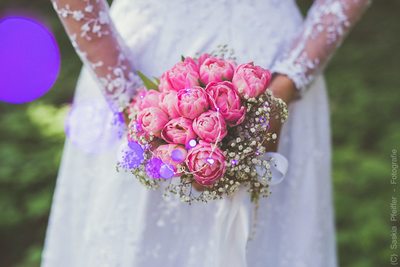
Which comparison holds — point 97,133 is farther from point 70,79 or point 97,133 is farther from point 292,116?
point 70,79

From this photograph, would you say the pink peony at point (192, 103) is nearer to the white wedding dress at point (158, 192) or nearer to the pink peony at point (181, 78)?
the pink peony at point (181, 78)

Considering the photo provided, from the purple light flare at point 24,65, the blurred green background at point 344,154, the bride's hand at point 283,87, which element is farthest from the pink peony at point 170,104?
the purple light flare at point 24,65

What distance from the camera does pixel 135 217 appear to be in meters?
1.36

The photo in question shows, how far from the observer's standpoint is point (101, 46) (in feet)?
4.07

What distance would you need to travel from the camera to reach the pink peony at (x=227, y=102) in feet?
3.20

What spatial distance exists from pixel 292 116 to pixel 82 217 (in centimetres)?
71

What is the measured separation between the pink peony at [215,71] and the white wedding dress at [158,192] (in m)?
0.29

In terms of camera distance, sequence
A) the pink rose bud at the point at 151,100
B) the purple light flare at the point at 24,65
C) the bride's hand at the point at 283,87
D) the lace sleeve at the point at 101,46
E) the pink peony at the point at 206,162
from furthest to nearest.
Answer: the purple light flare at the point at 24,65
the bride's hand at the point at 283,87
the lace sleeve at the point at 101,46
the pink rose bud at the point at 151,100
the pink peony at the point at 206,162

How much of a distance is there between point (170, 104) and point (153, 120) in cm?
5

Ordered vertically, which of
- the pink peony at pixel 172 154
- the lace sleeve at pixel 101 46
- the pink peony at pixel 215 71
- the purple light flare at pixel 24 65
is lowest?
the pink peony at pixel 172 154

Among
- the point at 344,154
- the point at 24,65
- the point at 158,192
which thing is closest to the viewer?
the point at 158,192

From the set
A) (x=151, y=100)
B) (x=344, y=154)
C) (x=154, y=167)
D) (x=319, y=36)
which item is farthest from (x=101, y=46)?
(x=344, y=154)

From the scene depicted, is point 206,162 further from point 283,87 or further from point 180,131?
point 283,87

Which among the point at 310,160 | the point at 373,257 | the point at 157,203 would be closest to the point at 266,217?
the point at 310,160
